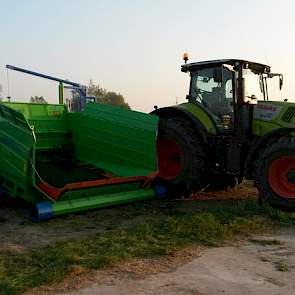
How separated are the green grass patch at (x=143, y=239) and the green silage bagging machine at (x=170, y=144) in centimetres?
53

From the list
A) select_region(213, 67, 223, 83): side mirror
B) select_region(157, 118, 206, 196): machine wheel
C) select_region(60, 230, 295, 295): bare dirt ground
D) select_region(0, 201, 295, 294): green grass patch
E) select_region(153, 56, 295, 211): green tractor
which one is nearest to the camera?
select_region(60, 230, 295, 295): bare dirt ground

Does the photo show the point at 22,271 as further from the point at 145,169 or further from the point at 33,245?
the point at 145,169

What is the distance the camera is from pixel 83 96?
11.0 metres

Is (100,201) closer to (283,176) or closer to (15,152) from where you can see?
(15,152)

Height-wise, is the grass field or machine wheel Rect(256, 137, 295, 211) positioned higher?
machine wheel Rect(256, 137, 295, 211)

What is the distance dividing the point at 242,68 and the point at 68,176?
3.09 metres

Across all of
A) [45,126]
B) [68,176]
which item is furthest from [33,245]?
[45,126]

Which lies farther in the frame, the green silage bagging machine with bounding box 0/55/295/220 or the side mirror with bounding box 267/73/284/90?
the side mirror with bounding box 267/73/284/90

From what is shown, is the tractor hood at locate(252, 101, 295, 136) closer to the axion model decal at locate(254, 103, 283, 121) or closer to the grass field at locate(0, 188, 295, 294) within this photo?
the axion model decal at locate(254, 103, 283, 121)

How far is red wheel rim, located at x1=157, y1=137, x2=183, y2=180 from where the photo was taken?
8.04m

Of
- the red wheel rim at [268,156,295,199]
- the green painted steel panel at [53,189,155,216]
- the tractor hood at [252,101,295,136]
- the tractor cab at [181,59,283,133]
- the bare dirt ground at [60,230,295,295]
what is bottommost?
the bare dirt ground at [60,230,295,295]

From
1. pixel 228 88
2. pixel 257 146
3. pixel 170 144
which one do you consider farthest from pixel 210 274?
pixel 170 144

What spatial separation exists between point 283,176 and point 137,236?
8.38 feet

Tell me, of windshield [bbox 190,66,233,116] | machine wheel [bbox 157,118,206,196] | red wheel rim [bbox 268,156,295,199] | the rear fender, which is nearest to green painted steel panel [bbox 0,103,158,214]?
machine wheel [bbox 157,118,206,196]
